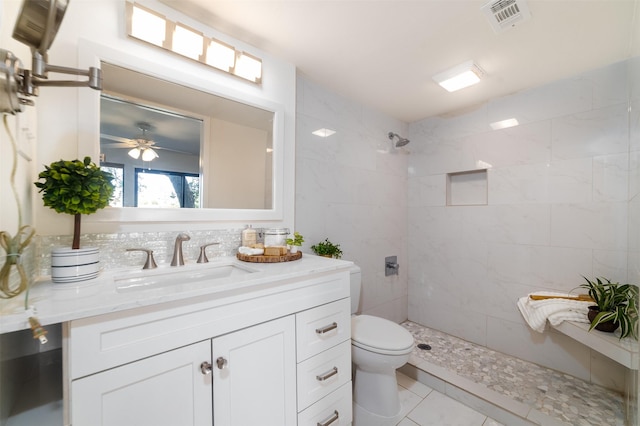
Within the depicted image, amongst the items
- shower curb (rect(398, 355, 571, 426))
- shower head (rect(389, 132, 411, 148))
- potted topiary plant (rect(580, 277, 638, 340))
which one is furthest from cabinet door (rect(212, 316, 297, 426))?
shower head (rect(389, 132, 411, 148))

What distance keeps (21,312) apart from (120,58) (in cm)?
108

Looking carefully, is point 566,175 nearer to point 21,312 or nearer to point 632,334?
point 632,334

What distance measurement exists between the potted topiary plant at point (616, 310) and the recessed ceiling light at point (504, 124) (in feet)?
4.34

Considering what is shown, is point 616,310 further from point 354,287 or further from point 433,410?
point 354,287

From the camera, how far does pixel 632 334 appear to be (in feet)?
4.25

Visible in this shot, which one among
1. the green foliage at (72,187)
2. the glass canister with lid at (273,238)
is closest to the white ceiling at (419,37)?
the green foliage at (72,187)

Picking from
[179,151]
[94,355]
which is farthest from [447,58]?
[94,355]

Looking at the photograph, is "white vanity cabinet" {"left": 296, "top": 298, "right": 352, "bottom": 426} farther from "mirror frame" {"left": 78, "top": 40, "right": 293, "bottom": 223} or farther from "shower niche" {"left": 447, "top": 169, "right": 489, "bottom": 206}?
"shower niche" {"left": 447, "top": 169, "right": 489, "bottom": 206}

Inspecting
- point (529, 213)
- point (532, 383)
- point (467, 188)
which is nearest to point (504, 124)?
point (467, 188)

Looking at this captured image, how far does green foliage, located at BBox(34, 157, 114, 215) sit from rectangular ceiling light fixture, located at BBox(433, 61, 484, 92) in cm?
210

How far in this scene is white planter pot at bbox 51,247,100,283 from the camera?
2.85 ft

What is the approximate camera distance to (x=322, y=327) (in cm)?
118

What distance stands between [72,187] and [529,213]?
110 inches

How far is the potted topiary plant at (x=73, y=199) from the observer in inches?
34.4
